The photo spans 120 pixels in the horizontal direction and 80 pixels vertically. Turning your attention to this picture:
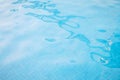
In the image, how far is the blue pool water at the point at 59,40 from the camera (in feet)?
8.72

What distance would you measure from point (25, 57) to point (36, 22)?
1.26 metres

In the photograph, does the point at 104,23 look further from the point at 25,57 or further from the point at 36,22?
the point at 25,57

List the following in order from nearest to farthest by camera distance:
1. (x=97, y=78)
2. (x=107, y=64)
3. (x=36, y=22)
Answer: (x=97, y=78) → (x=107, y=64) → (x=36, y=22)

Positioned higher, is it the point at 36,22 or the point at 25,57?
the point at 36,22

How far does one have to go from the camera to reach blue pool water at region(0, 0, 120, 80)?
2658 mm

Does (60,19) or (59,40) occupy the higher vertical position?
(60,19)

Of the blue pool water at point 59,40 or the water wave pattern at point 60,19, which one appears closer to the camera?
the blue pool water at point 59,40

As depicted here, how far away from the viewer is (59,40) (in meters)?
3.34

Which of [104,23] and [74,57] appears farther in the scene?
[104,23]

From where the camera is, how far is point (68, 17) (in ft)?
13.5

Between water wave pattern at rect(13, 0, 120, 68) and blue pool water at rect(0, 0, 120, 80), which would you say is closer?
blue pool water at rect(0, 0, 120, 80)

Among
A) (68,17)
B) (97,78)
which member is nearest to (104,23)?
(68,17)

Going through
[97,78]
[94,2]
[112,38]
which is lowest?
[97,78]

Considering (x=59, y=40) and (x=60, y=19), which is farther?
(x=60, y=19)
